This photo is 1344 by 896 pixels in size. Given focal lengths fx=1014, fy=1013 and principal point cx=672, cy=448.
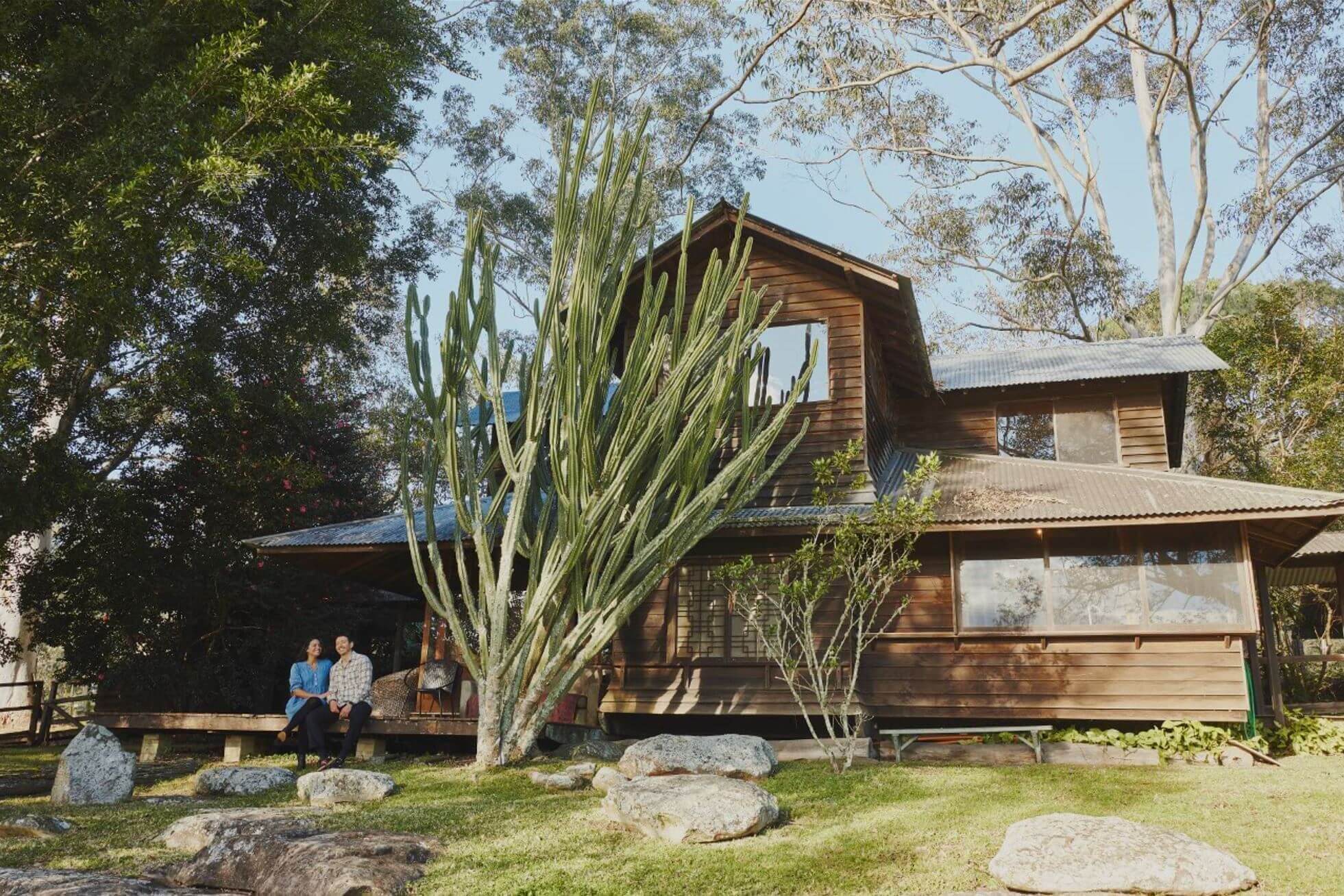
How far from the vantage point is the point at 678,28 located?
2844 centimetres

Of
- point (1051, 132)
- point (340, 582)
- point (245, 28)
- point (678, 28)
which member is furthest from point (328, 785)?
point (678, 28)

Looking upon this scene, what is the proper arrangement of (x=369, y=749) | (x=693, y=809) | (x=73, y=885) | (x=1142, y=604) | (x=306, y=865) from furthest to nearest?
(x=1142, y=604), (x=369, y=749), (x=693, y=809), (x=306, y=865), (x=73, y=885)

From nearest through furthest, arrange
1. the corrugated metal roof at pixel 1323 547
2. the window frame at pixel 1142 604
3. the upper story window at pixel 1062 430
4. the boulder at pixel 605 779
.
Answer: the boulder at pixel 605 779
the window frame at pixel 1142 604
the corrugated metal roof at pixel 1323 547
the upper story window at pixel 1062 430

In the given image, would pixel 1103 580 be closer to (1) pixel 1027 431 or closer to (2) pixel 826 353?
(2) pixel 826 353

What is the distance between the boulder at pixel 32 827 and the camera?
23.4ft

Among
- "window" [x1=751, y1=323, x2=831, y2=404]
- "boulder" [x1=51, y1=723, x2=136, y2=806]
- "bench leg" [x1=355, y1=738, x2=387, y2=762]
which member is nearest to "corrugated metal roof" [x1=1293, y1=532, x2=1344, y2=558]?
"window" [x1=751, y1=323, x2=831, y2=404]

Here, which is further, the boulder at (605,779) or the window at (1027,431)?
the window at (1027,431)

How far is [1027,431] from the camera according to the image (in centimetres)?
1645

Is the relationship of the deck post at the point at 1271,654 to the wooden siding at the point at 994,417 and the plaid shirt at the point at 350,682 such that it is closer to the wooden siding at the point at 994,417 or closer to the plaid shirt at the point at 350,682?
the wooden siding at the point at 994,417

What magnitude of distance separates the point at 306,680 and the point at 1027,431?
1154cm

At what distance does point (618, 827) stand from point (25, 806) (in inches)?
223

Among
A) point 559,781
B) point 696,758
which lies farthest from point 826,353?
point 559,781

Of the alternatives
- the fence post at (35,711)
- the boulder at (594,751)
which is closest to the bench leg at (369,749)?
the boulder at (594,751)

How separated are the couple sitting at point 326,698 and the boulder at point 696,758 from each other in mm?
3195
